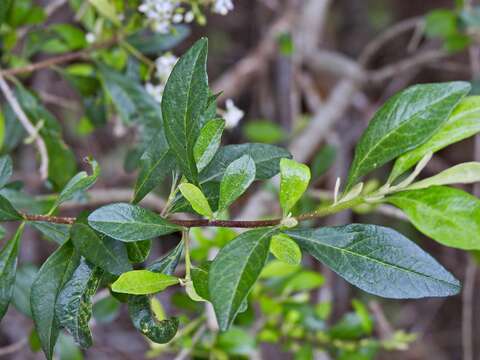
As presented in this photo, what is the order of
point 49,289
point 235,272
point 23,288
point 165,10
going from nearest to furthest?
1. point 235,272
2. point 49,289
3. point 165,10
4. point 23,288

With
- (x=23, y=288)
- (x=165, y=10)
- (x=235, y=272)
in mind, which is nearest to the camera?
(x=235, y=272)

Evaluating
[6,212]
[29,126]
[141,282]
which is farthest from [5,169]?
[29,126]

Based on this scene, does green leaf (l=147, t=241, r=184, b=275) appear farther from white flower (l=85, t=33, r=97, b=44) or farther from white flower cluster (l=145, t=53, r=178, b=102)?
white flower (l=85, t=33, r=97, b=44)

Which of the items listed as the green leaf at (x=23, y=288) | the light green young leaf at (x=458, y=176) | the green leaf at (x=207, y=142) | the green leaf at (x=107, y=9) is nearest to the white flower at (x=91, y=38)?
the green leaf at (x=107, y=9)

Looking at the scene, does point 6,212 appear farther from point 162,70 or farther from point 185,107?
point 162,70

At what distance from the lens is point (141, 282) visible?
482mm

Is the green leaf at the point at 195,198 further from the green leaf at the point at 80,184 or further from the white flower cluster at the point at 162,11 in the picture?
the white flower cluster at the point at 162,11

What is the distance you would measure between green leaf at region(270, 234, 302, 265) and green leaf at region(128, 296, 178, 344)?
10 cm

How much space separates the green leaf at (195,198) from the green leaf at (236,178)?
2cm

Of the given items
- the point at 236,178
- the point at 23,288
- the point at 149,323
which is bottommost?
the point at 23,288

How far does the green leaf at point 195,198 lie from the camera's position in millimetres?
473

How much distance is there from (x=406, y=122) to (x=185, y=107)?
176 mm

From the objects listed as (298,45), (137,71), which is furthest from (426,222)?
(298,45)

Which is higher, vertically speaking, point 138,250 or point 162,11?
point 162,11
